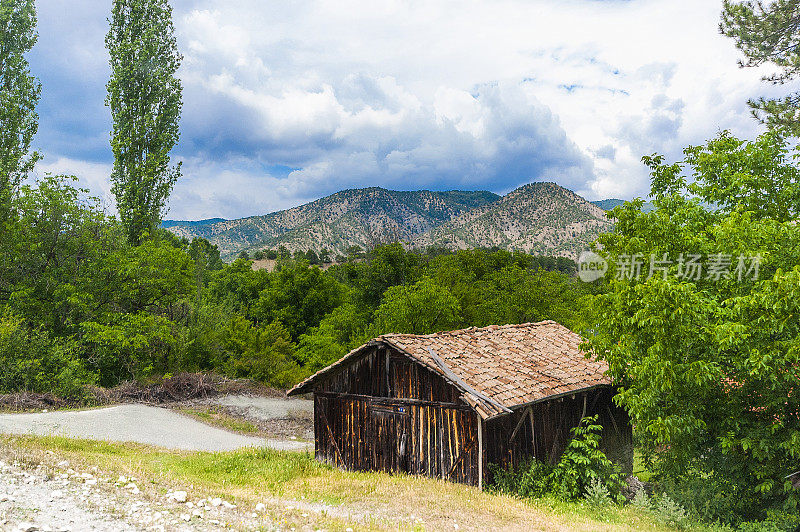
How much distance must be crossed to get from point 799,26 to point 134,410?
2840cm

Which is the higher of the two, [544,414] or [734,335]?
[734,335]

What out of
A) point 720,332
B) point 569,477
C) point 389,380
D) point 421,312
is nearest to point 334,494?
point 389,380

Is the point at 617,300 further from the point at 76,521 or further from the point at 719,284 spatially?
the point at 76,521

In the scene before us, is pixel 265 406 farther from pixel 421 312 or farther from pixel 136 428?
pixel 421 312

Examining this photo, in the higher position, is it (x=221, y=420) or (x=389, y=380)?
(x=389, y=380)

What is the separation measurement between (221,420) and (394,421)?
1248cm

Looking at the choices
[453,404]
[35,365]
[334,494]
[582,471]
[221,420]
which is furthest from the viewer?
[221,420]

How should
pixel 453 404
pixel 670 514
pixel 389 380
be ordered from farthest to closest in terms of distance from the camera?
pixel 389 380, pixel 453 404, pixel 670 514

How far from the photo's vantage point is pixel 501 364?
51.0 feet

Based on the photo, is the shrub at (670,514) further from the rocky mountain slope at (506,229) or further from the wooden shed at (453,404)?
the rocky mountain slope at (506,229)

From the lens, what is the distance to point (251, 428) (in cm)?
2328

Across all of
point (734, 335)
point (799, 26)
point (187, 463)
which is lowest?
point (187, 463)

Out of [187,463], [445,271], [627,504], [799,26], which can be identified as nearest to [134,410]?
[187,463]

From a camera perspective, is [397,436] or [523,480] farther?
[397,436]
